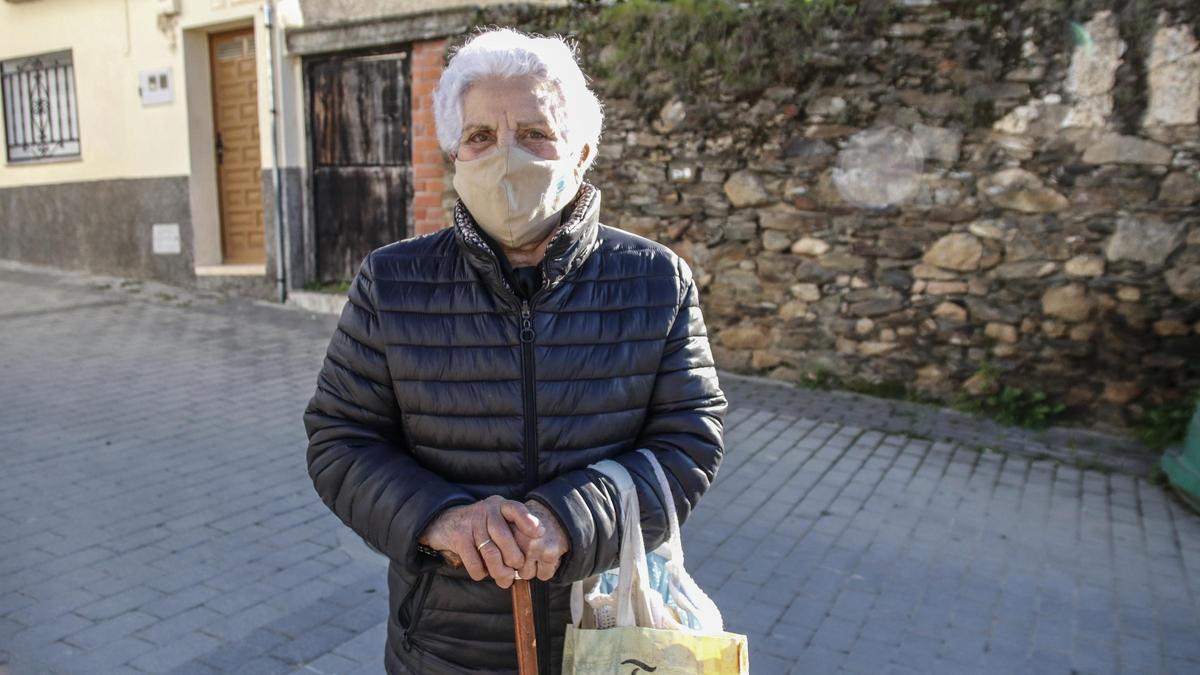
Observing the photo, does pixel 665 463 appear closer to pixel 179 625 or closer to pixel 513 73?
pixel 513 73


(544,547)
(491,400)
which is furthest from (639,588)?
(491,400)

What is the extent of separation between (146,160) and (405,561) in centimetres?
1030

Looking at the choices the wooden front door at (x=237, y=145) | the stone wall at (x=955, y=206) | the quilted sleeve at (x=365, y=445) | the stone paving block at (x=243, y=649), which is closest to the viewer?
the quilted sleeve at (x=365, y=445)

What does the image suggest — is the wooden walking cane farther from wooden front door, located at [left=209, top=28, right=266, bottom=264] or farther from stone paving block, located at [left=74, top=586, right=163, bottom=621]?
wooden front door, located at [left=209, top=28, right=266, bottom=264]

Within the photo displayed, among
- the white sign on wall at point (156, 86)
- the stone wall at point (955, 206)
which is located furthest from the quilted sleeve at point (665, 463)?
the white sign on wall at point (156, 86)

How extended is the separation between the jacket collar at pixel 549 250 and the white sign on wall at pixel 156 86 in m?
9.58

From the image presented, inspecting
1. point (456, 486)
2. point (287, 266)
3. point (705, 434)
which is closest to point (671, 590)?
point (705, 434)

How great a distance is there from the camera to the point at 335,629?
11.2 ft

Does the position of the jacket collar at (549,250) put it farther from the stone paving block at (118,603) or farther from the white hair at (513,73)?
the stone paving block at (118,603)

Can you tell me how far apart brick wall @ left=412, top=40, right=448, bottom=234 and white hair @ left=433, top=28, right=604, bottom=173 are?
6696 millimetres

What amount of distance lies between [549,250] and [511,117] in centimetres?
26

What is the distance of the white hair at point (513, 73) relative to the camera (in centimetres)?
171

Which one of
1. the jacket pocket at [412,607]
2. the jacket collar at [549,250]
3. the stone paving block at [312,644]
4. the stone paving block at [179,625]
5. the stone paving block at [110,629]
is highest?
the jacket collar at [549,250]

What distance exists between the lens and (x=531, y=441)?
1725 millimetres
